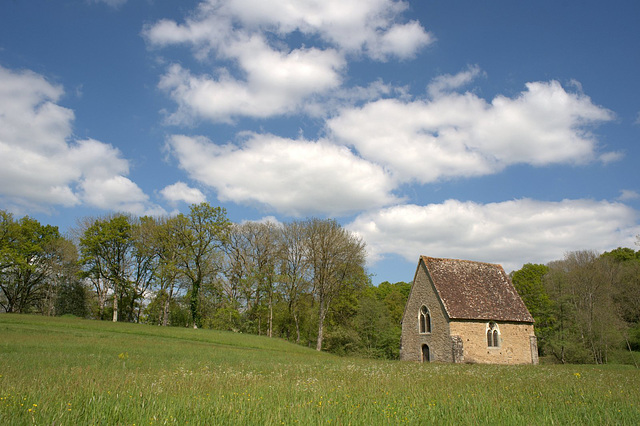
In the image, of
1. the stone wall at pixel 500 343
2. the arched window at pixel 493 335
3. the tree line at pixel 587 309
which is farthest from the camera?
the tree line at pixel 587 309

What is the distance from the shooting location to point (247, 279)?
50656mm

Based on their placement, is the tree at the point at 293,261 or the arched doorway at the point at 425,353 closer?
the arched doorway at the point at 425,353

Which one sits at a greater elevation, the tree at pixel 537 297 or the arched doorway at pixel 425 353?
the tree at pixel 537 297

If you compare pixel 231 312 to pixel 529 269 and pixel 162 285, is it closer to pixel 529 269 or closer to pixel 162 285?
pixel 162 285

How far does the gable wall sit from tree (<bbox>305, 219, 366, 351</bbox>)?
12.4m

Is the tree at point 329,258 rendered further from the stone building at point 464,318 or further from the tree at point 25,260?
the tree at point 25,260

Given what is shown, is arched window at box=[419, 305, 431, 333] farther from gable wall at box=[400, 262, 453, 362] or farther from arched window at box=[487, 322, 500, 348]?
arched window at box=[487, 322, 500, 348]

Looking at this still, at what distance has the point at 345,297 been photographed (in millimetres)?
53719

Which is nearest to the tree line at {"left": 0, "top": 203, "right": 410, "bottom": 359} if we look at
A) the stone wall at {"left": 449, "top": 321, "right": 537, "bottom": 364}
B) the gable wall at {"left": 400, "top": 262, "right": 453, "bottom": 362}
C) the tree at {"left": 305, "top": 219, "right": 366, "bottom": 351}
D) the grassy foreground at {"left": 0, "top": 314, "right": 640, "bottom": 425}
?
the tree at {"left": 305, "top": 219, "right": 366, "bottom": 351}

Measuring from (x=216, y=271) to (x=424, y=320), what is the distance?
28140 mm

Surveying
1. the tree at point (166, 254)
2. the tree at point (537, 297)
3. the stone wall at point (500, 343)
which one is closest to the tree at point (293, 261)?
the tree at point (166, 254)

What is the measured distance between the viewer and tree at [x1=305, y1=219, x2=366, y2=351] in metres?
49.1

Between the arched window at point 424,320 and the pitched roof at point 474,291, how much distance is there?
2743 millimetres

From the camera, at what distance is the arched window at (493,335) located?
35.0m
